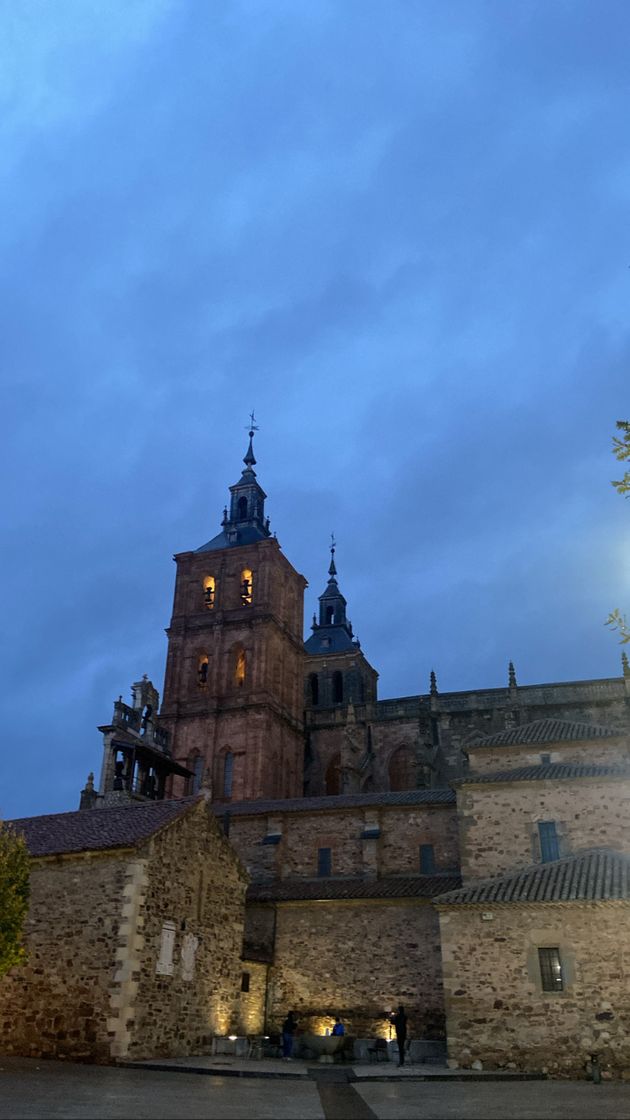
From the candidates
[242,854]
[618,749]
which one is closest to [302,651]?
[242,854]

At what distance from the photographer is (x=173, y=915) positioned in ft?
70.6

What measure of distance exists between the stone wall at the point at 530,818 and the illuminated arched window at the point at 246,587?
31487 millimetres

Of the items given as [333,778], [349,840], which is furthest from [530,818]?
[333,778]

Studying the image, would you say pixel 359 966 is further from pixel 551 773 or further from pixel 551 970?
→ pixel 551 970

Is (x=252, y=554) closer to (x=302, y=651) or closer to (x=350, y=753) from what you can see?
(x=302, y=651)

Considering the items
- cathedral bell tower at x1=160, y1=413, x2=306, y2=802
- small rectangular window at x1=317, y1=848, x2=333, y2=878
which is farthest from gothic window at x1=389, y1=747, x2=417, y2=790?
small rectangular window at x1=317, y1=848, x2=333, y2=878

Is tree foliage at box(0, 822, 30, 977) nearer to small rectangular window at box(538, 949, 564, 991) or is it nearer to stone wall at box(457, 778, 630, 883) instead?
small rectangular window at box(538, 949, 564, 991)

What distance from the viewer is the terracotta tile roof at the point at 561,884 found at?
20.2 metres

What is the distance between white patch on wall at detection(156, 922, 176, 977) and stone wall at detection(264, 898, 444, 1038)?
8975 mm

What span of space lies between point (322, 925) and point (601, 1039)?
1200 cm

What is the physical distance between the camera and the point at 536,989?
Result: 20.0 m

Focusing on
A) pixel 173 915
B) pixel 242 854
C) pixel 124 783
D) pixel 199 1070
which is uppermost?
pixel 124 783

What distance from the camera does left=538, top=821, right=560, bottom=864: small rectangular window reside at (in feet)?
81.3

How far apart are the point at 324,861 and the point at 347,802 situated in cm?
252
